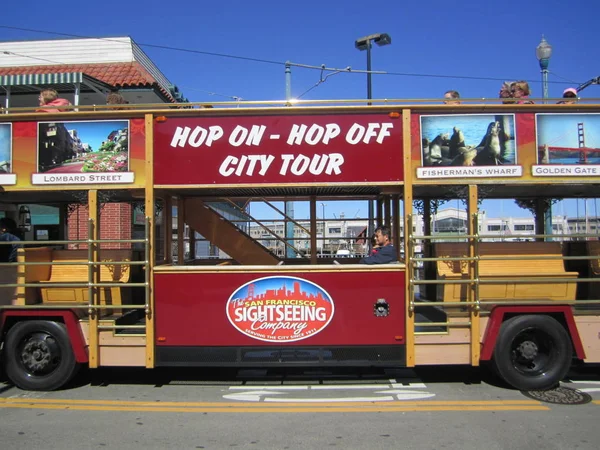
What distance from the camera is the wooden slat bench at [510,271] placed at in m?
5.79

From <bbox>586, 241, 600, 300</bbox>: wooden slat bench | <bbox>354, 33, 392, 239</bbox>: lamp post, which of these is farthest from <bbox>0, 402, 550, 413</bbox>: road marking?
<bbox>354, 33, 392, 239</bbox>: lamp post

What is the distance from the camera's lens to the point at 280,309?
564 cm

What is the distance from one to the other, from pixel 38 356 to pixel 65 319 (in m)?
0.62

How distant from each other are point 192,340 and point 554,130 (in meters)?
4.98

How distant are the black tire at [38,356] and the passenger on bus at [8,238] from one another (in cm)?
102

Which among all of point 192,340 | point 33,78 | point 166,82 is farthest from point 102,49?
point 192,340

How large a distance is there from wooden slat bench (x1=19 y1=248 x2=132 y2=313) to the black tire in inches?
16.1

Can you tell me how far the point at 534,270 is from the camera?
A: 5918 millimetres

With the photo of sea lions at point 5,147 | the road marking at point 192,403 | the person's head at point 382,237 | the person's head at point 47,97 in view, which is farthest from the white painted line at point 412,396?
the person's head at point 47,97

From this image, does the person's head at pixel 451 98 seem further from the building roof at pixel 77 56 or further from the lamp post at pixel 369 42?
the building roof at pixel 77 56

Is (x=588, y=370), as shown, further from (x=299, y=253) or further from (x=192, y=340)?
(x=192, y=340)

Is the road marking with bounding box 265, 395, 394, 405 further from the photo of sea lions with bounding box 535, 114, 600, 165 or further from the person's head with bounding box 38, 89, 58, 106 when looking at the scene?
the person's head with bounding box 38, 89, 58, 106

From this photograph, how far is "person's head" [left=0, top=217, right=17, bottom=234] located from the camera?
257 inches

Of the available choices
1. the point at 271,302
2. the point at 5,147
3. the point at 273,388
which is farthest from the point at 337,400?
the point at 5,147
